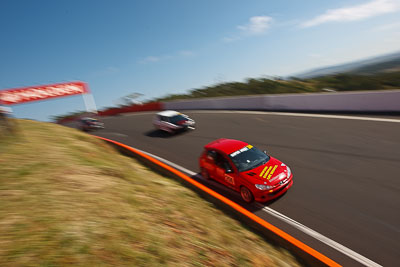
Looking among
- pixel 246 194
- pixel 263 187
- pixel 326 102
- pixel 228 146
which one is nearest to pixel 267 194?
pixel 263 187

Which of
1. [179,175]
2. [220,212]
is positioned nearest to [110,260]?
[220,212]

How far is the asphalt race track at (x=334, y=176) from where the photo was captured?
4.84 m

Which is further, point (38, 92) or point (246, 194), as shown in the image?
point (38, 92)

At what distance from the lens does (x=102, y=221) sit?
13.1 feet

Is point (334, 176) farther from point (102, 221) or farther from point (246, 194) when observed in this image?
point (102, 221)

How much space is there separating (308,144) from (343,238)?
554 centimetres

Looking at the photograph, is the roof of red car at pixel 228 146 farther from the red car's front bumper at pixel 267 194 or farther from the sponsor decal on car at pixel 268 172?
the red car's front bumper at pixel 267 194

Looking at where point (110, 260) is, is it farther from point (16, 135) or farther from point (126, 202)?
point (16, 135)

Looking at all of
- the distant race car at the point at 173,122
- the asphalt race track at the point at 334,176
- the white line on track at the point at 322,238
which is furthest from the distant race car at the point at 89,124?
the white line on track at the point at 322,238

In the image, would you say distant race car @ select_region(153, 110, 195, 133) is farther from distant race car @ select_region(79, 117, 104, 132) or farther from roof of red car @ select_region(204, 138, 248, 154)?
distant race car @ select_region(79, 117, 104, 132)

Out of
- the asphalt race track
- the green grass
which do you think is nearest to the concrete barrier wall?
the asphalt race track

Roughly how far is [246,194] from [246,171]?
2.22 ft

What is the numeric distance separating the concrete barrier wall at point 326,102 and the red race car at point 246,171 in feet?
30.5

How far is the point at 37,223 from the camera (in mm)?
3537
